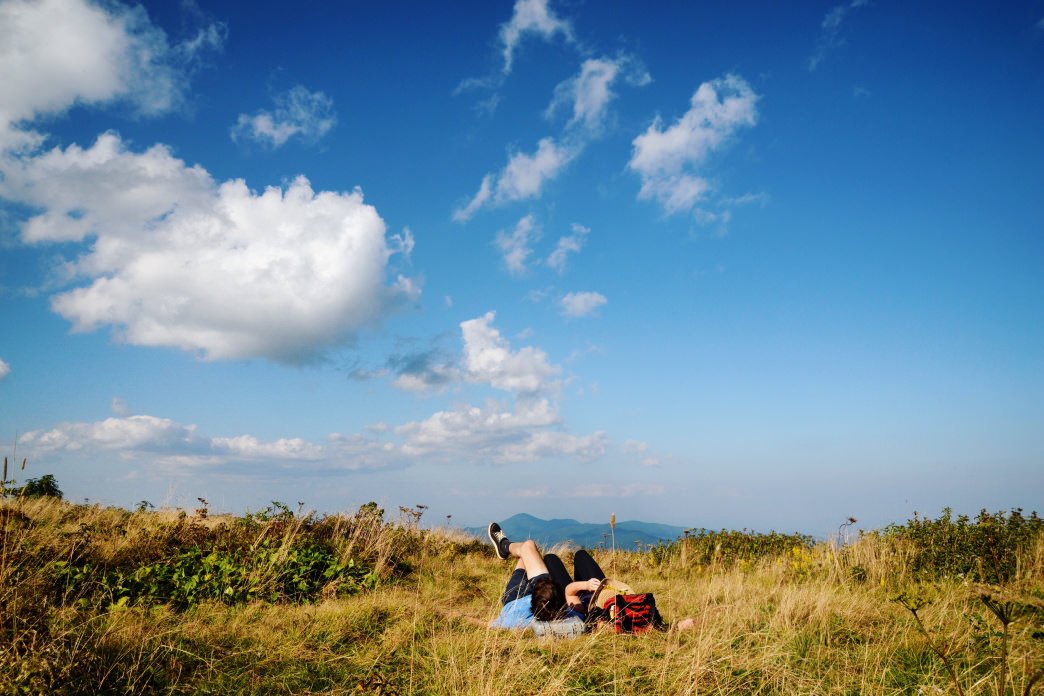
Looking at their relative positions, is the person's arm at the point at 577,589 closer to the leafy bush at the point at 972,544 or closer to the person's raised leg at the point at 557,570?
the person's raised leg at the point at 557,570

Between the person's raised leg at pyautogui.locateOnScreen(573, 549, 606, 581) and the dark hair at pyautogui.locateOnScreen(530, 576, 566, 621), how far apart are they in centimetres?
122

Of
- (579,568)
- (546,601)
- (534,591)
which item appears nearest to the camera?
(546,601)

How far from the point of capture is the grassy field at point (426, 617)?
364 centimetres

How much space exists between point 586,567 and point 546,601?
157 centimetres

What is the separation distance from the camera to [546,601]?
5574 mm

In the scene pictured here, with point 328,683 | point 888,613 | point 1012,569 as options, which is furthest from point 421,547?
point 1012,569

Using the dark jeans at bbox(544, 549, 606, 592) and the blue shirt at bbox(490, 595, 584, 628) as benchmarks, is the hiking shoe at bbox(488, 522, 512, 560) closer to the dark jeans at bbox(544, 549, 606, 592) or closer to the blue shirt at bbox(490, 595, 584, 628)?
the dark jeans at bbox(544, 549, 606, 592)

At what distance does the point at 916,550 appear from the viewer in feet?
27.6

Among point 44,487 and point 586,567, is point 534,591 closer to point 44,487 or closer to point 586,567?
point 586,567

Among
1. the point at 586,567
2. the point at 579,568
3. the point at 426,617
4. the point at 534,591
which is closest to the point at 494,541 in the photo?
the point at 579,568

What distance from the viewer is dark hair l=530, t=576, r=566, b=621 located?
5.49m

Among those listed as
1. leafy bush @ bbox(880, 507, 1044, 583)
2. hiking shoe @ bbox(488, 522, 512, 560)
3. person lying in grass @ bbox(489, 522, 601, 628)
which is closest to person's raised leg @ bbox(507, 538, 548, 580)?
person lying in grass @ bbox(489, 522, 601, 628)

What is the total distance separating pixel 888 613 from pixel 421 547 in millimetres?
7757

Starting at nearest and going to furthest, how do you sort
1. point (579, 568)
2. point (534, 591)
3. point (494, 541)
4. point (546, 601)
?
point (546, 601), point (534, 591), point (579, 568), point (494, 541)
